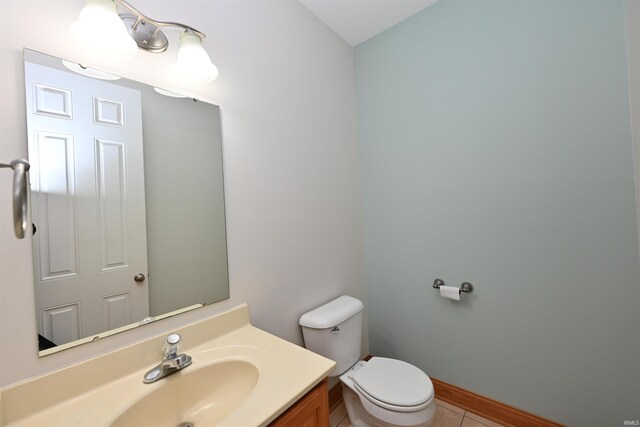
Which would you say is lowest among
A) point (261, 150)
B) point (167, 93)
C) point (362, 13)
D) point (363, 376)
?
point (363, 376)

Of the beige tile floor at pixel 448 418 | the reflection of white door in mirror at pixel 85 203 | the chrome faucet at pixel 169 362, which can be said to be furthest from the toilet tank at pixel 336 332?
the reflection of white door in mirror at pixel 85 203

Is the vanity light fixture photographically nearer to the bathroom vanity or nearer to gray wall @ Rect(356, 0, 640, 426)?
the bathroom vanity

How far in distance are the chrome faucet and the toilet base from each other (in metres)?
0.91

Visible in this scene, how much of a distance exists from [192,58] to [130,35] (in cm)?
19

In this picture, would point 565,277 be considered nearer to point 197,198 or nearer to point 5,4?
point 197,198

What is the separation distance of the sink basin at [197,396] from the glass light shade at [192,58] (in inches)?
42.5

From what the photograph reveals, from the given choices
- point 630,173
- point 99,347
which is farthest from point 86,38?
point 630,173

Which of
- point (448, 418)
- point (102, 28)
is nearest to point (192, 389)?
point (102, 28)

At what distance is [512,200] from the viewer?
4.71ft

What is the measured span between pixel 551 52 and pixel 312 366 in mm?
1822

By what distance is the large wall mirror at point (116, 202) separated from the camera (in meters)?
0.76

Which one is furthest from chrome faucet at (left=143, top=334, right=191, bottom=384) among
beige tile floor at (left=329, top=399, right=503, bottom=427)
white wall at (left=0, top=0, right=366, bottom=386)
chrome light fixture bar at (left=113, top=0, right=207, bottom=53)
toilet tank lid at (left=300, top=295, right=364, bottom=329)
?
beige tile floor at (left=329, top=399, right=503, bottom=427)

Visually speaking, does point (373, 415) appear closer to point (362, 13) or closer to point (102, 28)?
point (102, 28)

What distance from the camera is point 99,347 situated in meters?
0.83
